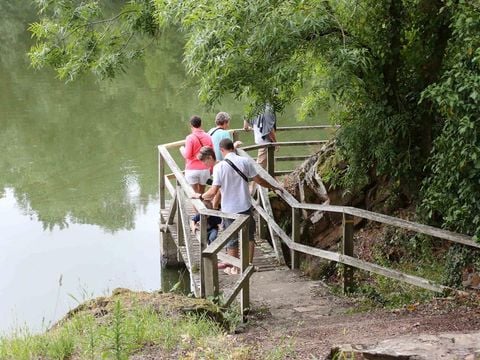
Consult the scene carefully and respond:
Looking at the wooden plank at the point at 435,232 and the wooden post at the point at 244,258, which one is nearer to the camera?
the wooden plank at the point at 435,232

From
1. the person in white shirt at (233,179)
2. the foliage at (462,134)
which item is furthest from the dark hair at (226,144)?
the foliage at (462,134)

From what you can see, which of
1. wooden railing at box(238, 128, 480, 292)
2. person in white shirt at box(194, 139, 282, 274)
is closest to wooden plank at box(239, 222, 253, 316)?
person in white shirt at box(194, 139, 282, 274)

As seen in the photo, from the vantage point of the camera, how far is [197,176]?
31.9ft

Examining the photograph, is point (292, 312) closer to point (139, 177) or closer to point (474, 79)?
point (474, 79)

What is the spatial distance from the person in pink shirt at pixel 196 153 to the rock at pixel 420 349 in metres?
5.67

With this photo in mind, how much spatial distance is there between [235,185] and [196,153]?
84.4 inches

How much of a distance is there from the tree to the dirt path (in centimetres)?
94

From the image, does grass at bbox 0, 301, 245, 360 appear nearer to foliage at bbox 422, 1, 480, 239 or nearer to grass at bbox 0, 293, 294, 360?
grass at bbox 0, 293, 294, 360

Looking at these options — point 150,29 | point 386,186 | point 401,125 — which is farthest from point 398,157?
point 150,29

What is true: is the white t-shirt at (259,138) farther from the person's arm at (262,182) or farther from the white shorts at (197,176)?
the person's arm at (262,182)

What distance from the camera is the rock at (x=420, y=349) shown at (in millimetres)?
3979

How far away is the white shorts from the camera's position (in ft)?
31.9

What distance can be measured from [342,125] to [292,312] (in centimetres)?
292

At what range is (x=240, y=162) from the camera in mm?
7594
